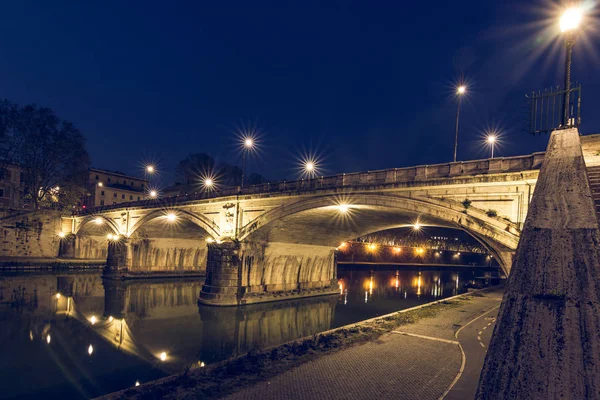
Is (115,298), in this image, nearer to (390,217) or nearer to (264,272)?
(264,272)

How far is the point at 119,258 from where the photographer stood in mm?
42375

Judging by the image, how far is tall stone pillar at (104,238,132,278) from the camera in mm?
42156

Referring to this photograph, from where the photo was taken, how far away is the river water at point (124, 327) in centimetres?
1444

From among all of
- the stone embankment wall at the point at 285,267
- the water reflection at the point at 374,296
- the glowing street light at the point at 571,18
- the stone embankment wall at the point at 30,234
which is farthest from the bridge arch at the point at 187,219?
the glowing street light at the point at 571,18

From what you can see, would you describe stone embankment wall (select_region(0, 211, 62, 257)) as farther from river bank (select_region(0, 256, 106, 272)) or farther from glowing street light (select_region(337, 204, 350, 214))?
glowing street light (select_region(337, 204, 350, 214))

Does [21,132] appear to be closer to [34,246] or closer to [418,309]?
[34,246]

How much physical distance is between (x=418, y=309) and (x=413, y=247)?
5575cm

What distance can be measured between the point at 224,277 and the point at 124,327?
774cm

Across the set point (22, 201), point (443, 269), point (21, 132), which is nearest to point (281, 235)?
point (21, 132)

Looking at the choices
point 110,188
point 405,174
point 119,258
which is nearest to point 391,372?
point 405,174

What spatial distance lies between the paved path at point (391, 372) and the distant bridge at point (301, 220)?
4360 mm

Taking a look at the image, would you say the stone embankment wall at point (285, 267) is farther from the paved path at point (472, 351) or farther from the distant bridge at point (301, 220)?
the paved path at point (472, 351)

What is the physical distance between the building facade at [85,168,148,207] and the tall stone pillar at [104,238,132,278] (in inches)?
1332

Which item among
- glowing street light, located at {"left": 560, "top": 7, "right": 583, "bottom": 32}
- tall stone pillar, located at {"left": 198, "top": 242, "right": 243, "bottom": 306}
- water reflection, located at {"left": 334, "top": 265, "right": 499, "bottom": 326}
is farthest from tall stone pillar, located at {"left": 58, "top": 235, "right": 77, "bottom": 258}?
glowing street light, located at {"left": 560, "top": 7, "right": 583, "bottom": 32}
